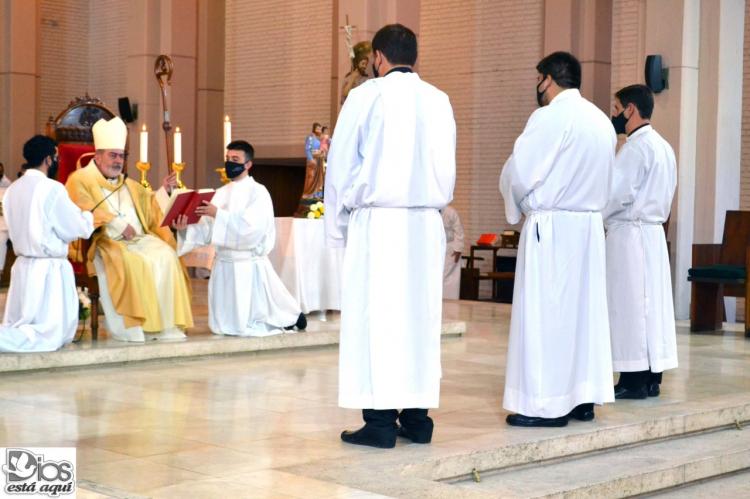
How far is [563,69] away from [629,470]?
2.01 meters

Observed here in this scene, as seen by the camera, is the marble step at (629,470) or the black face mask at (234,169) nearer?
the marble step at (629,470)

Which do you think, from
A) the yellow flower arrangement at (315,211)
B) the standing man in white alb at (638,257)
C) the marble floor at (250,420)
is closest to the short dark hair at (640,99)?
the standing man in white alb at (638,257)

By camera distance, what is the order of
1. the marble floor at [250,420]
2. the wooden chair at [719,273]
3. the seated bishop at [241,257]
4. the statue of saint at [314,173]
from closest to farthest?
1. the marble floor at [250,420]
2. the seated bishop at [241,257]
3. the wooden chair at [719,273]
4. the statue of saint at [314,173]

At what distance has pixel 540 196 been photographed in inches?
234

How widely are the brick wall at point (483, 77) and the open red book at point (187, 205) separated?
7714 mm

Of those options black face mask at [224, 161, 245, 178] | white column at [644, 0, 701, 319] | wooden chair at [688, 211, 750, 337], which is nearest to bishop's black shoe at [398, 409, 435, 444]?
black face mask at [224, 161, 245, 178]

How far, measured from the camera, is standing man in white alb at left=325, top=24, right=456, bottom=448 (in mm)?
5277

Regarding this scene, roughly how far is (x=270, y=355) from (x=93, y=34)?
41.1ft

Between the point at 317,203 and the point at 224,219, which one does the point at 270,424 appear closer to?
the point at 224,219

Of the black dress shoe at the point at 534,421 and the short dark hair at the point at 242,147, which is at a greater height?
the short dark hair at the point at 242,147

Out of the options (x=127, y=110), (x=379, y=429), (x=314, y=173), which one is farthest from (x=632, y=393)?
(x=127, y=110)

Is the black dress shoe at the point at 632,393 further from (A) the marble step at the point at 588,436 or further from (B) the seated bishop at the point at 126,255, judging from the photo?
(B) the seated bishop at the point at 126,255

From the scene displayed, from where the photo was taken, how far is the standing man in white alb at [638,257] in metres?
6.94

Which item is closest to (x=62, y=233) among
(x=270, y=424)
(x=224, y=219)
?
(x=224, y=219)
